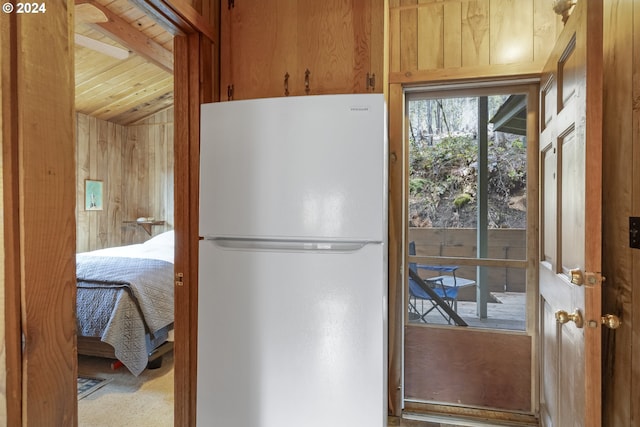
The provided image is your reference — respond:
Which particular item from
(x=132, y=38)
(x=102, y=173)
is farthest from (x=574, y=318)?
(x=102, y=173)

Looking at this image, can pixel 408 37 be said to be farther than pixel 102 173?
No

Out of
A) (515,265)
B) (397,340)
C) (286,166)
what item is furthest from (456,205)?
(286,166)

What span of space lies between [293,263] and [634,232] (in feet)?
3.68

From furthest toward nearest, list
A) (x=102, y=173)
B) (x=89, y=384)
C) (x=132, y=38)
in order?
(x=102, y=173) → (x=132, y=38) → (x=89, y=384)

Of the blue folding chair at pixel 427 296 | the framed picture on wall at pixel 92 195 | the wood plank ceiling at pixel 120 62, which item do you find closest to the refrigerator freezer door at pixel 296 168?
the blue folding chair at pixel 427 296

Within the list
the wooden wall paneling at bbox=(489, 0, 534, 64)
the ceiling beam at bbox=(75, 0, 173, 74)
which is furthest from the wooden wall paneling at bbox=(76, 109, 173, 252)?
the wooden wall paneling at bbox=(489, 0, 534, 64)

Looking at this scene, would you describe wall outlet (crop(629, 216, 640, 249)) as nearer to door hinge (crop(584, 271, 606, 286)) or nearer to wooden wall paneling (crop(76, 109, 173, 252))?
door hinge (crop(584, 271, 606, 286))

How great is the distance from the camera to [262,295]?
4.30 ft

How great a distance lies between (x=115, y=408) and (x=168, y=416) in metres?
0.40

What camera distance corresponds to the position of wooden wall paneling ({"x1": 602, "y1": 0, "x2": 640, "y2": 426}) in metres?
1.08

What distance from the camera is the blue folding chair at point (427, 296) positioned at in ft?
7.18

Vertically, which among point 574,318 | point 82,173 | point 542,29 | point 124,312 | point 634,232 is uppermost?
point 542,29

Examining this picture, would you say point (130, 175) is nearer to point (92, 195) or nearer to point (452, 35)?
point (92, 195)

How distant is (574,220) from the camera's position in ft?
4.00
